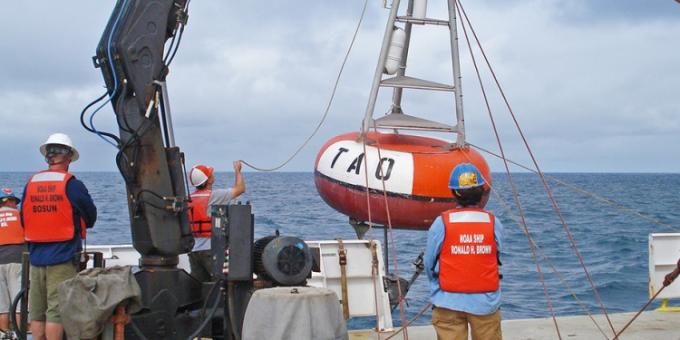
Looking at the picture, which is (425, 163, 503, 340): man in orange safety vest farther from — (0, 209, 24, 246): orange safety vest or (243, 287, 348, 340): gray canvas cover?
(0, 209, 24, 246): orange safety vest

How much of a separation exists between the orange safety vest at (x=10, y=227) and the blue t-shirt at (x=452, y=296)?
484 cm

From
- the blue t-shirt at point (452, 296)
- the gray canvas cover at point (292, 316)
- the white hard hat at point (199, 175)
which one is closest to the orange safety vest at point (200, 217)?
the white hard hat at point (199, 175)

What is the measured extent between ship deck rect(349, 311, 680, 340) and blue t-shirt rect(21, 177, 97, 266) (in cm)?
297

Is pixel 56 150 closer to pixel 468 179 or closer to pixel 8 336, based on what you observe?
pixel 8 336

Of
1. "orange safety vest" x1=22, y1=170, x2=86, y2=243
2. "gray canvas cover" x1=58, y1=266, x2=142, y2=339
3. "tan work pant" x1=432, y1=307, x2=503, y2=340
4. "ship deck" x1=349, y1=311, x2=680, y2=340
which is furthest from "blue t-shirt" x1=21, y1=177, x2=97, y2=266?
"ship deck" x1=349, y1=311, x2=680, y2=340

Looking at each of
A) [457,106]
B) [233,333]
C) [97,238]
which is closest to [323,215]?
[97,238]

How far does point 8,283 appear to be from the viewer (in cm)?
884

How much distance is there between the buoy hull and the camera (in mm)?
8898

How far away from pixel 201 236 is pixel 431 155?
2.70 meters

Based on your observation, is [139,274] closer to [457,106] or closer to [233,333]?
[233,333]

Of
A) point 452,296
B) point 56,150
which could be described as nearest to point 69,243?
point 56,150

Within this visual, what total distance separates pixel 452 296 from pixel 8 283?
5191mm

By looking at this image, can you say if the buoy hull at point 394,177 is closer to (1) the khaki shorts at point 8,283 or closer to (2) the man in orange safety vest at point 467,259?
(2) the man in orange safety vest at point 467,259

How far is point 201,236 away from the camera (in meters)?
7.50
